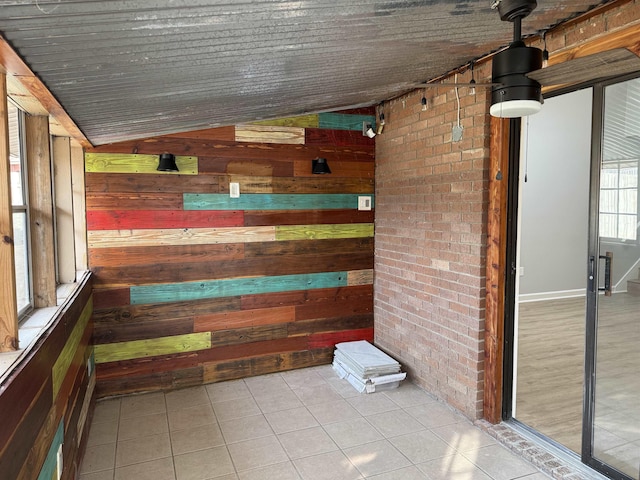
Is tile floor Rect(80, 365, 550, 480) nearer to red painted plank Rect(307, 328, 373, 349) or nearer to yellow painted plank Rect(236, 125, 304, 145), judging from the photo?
red painted plank Rect(307, 328, 373, 349)

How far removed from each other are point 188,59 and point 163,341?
2691 mm

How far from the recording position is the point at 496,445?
2.85 metres

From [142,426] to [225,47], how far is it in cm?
270

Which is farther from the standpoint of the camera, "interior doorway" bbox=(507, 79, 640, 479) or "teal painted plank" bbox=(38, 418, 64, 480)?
"interior doorway" bbox=(507, 79, 640, 479)

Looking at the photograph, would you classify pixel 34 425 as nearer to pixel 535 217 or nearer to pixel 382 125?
pixel 382 125

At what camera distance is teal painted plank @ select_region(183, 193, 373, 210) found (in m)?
3.79

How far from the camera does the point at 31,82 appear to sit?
1655 mm

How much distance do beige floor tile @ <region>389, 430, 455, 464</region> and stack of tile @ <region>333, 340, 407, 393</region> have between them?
687mm

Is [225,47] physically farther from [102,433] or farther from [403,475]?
[102,433]

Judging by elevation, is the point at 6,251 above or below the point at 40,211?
below

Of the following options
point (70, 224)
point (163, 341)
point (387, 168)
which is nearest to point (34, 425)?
point (70, 224)

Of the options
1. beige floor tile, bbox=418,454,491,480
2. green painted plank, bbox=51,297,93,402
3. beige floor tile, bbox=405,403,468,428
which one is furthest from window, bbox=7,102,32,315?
beige floor tile, bbox=405,403,468,428

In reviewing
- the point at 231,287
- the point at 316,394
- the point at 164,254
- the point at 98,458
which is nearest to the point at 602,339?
the point at 316,394

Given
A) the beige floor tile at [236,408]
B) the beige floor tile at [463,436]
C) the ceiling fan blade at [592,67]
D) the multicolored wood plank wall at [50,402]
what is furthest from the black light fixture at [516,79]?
the beige floor tile at [236,408]
